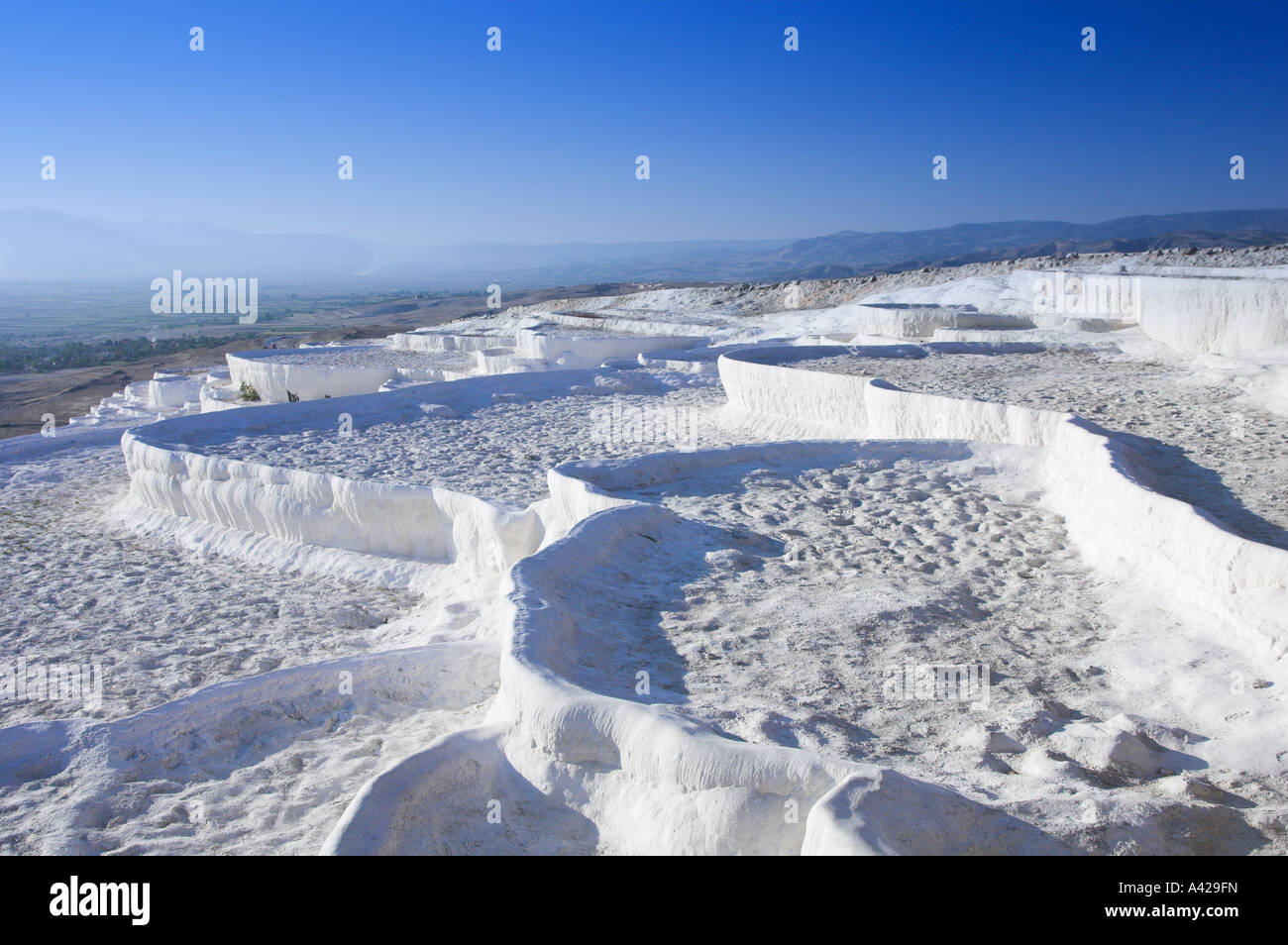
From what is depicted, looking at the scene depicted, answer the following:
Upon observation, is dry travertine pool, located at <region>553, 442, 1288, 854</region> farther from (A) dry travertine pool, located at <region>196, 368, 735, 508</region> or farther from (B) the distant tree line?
(B) the distant tree line

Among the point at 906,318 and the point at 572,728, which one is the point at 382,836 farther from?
the point at 906,318

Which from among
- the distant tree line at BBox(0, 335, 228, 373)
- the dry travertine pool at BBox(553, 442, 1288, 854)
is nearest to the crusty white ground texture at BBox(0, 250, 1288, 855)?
the dry travertine pool at BBox(553, 442, 1288, 854)

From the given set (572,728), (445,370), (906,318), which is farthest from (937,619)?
(445,370)

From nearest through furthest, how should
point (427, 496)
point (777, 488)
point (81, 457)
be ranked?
point (777, 488), point (427, 496), point (81, 457)

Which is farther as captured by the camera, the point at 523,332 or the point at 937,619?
the point at 523,332

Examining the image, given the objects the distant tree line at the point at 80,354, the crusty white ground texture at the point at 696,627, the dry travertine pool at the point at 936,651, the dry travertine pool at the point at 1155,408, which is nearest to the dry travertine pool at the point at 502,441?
the crusty white ground texture at the point at 696,627

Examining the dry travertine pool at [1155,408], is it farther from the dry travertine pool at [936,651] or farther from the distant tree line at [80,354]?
the distant tree line at [80,354]
